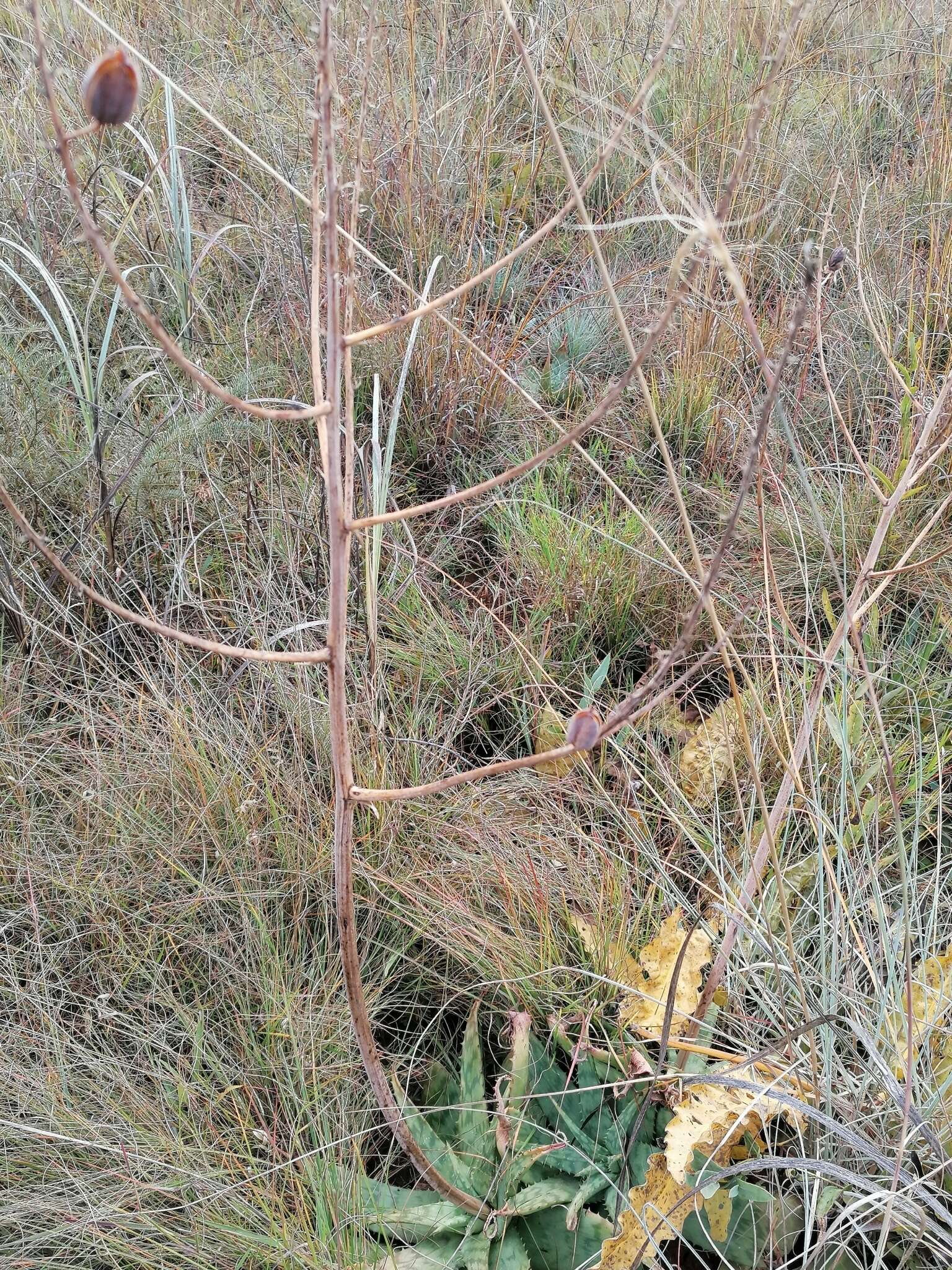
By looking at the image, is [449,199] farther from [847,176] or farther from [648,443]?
[847,176]

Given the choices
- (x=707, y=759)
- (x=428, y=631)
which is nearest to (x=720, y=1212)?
(x=707, y=759)

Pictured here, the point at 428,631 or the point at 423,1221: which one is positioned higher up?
the point at 428,631

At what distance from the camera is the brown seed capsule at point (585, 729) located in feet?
1.90

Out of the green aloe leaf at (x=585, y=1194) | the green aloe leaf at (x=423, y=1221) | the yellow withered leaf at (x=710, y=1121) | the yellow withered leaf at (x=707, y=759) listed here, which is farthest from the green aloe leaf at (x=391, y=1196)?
the yellow withered leaf at (x=707, y=759)

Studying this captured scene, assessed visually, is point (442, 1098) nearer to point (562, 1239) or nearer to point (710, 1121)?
point (562, 1239)

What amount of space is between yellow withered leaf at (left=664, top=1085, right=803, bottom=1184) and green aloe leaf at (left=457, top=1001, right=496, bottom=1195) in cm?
19

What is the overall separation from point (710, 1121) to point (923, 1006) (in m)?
0.29

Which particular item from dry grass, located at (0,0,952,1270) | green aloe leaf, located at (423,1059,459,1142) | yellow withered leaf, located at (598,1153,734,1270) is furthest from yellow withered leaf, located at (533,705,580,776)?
yellow withered leaf, located at (598,1153,734,1270)

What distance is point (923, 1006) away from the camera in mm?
1098

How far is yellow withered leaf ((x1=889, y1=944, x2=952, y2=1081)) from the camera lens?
1045mm

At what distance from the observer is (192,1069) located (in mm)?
1075

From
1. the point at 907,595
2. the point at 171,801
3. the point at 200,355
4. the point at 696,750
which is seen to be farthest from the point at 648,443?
the point at 171,801

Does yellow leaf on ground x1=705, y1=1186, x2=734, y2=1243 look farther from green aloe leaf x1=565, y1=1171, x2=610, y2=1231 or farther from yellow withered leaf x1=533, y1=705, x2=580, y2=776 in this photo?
yellow withered leaf x1=533, y1=705, x2=580, y2=776

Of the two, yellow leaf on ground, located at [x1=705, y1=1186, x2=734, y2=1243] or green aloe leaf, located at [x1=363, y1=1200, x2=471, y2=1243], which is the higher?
yellow leaf on ground, located at [x1=705, y1=1186, x2=734, y2=1243]
